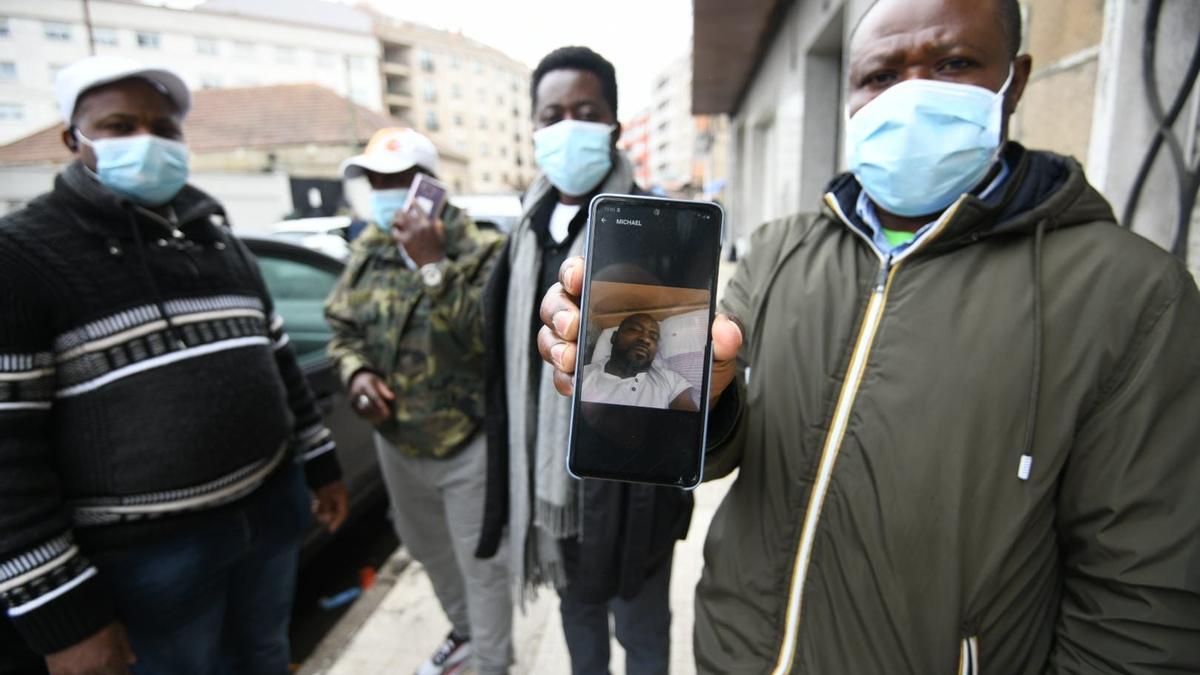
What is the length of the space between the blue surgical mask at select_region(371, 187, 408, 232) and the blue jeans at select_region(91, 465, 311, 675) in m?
0.99

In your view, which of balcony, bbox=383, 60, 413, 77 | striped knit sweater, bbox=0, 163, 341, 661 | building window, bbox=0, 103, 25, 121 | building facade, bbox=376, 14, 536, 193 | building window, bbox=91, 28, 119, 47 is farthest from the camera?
building facade, bbox=376, 14, 536, 193

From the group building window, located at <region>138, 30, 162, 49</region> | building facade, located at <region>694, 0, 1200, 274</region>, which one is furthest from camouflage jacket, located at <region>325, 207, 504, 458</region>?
building window, located at <region>138, 30, 162, 49</region>

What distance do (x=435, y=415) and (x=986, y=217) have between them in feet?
5.49

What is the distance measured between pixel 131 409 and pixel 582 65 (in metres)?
1.50

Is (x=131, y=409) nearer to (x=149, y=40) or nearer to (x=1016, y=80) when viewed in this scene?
(x=1016, y=80)

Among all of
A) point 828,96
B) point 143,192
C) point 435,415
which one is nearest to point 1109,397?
point 435,415

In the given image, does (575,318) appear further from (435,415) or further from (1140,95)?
(1140,95)

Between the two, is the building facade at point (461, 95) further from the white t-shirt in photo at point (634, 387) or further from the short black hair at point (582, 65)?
the white t-shirt in photo at point (634, 387)

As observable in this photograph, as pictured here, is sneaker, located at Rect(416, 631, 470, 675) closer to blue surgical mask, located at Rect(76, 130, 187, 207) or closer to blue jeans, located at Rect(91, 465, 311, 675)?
blue jeans, located at Rect(91, 465, 311, 675)

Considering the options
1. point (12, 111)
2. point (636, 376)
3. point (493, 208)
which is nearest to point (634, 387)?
point (636, 376)

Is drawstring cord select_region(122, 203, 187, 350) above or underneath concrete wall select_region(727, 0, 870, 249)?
underneath

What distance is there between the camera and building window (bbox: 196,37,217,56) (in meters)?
28.2

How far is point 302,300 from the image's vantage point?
3.28 m

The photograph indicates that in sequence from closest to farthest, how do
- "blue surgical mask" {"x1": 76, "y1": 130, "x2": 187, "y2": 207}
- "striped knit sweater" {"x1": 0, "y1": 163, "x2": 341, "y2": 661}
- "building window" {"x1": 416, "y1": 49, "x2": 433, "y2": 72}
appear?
"striped knit sweater" {"x1": 0, "y1": 163, "x2": 341, "y2": 661} < "blue surgical mask" {"x1": 76, "y1": 130, "x2": 187, "y2": 207} < "building window" {"x1": 416, "y1": 49, "x2": 433, "y2": 72}
